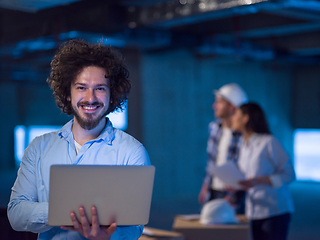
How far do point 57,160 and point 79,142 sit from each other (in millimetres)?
110

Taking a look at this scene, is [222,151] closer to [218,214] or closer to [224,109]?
[224,109]

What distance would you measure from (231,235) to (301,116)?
301 inches

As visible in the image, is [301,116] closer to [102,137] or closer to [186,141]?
[186,141]

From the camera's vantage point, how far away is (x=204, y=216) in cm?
285

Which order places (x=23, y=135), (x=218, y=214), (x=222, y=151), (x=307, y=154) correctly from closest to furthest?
(x=218, y=214) < (x=222, y=151) < (x=307, y=154) < (x=23, y=135)

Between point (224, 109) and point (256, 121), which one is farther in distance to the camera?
point (224, 109)

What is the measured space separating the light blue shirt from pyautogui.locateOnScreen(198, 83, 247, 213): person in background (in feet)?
6.72

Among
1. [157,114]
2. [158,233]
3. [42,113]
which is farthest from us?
[42,113]

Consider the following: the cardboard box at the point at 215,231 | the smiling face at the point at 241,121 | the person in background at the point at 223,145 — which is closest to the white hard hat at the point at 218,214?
the cardboard box at the point at 215,231

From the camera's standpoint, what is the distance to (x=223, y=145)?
11.2 feet

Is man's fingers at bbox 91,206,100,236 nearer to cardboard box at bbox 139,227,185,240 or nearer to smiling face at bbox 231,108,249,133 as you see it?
cardboard box at bbox 139,227,185,240

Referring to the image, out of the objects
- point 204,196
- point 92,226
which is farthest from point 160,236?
point 92,226

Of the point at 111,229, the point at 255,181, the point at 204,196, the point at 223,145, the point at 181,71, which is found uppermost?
the point at 181,71

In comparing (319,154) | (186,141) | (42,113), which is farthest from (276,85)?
(42,113)
